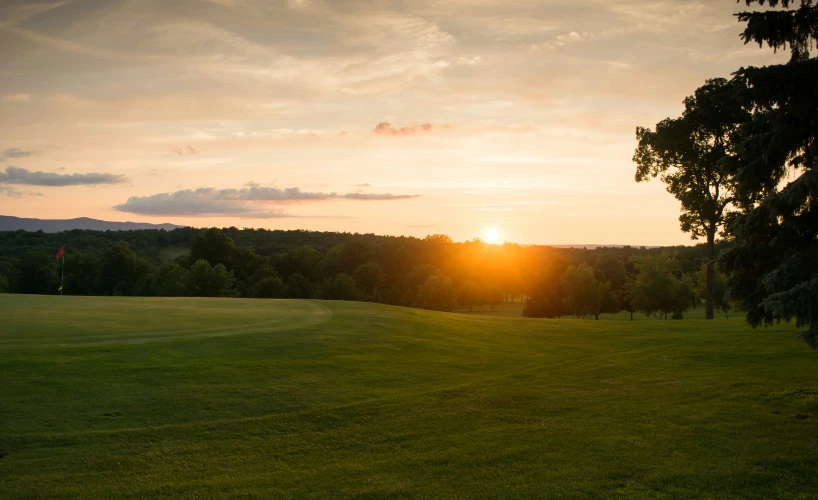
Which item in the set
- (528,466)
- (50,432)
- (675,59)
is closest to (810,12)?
(528,466)

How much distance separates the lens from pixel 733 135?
32406 millimetres

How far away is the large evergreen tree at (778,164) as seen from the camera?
31.5ft

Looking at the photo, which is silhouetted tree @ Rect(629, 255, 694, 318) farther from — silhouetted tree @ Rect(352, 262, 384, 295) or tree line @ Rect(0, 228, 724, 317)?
silhouetted tree @ Rect(352, 262, 384, 295)

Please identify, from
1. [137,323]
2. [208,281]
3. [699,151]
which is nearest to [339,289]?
[208,281]

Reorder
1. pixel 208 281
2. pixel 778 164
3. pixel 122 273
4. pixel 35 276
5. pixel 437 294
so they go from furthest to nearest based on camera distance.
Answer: pixel 437 294 → pixel 122 273 → pixel 208 281 → pixel 35 276 → pixel 778 164

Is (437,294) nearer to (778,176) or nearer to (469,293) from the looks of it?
(469,293)

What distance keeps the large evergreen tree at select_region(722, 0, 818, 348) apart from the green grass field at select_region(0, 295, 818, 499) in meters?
2.68

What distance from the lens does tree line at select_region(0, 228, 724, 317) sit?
2714 inches

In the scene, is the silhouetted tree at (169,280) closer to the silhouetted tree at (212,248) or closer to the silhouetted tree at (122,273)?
the silhouetted tree at (122,273)

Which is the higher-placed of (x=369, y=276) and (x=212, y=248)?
(x=212, y=248)

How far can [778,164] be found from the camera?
416 inches

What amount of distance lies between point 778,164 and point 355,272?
7767cm

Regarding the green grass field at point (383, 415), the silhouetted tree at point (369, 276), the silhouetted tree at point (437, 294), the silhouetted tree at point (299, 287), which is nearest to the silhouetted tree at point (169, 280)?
the silhouetted tree at point (299, 287)

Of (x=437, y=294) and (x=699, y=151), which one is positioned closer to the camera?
A: (x=699, y=151)
